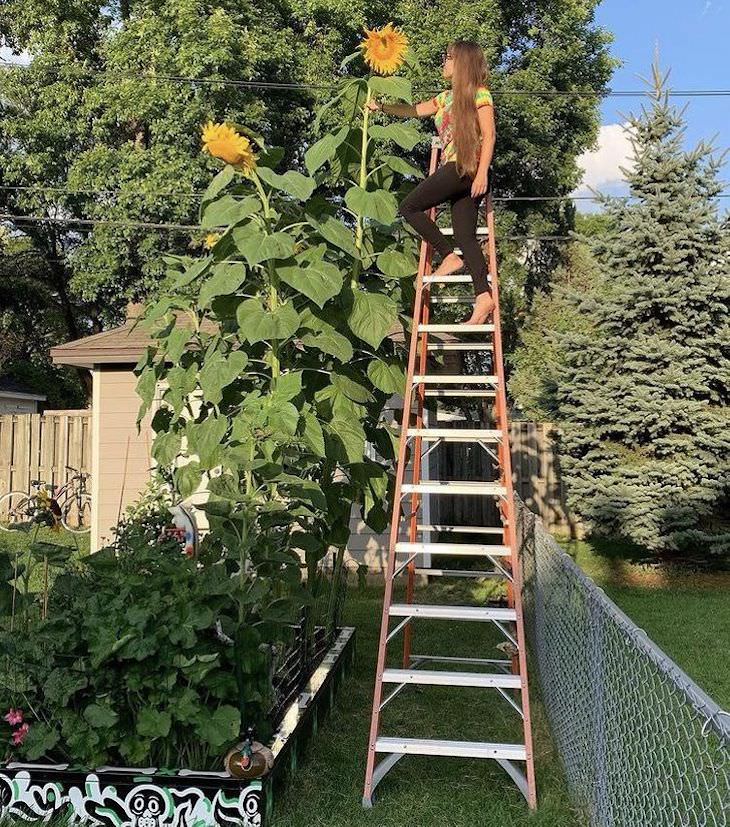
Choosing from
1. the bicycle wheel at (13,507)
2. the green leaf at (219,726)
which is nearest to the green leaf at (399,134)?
the green leaf at (219,726)

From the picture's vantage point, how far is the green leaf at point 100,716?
2.81 m

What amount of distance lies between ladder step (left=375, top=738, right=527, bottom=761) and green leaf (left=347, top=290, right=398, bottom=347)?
1641 mm

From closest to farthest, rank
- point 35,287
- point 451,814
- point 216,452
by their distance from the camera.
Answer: point 451,814 < point 216,452 < point 35,287

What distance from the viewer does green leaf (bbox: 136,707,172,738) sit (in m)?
2.82

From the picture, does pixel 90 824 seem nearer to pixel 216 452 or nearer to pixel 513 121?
pixel 216 452

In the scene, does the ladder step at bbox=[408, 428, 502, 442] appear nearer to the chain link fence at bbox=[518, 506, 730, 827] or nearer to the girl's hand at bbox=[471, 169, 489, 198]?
the chain link fence at bbox=[518, 506, 730, 827]

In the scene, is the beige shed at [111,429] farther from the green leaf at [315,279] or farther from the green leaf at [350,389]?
the green leaf at [315,279]

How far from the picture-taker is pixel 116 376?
8.77 m

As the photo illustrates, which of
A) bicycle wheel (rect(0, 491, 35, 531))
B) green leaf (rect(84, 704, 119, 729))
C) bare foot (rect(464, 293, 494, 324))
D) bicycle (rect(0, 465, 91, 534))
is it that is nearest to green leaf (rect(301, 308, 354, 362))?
bare foot (rect(464, 293, 494, 324))

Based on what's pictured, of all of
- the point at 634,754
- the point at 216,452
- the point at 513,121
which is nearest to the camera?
the point at 634,754

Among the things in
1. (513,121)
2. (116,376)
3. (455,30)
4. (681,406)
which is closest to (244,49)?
(455,30)

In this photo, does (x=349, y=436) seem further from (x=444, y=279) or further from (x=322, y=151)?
(x=322, y=151)

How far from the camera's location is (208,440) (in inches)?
149

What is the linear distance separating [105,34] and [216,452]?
53.3 ft
